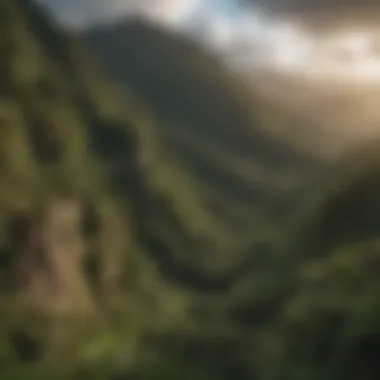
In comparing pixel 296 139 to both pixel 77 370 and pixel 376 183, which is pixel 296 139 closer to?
pixel 376 183

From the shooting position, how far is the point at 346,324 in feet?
6.09

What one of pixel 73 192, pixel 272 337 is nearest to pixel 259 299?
pixel 272 337

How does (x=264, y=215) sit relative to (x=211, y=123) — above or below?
below

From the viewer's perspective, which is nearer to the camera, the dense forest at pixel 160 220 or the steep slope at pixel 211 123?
the dense forest at pixel 160 220

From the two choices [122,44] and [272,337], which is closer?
[272,337]

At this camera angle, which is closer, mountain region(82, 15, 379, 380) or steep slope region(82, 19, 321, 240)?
mountain region(82, 15, 379, 380)

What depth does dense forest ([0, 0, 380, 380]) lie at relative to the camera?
75.4 inches

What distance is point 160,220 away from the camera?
210 cm

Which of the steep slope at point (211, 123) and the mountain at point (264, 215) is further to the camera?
the steep slope at point (211, 123)

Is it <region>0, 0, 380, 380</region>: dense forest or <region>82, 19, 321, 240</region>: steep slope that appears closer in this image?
<region>0, 0, 380, 380</region>: dense forest

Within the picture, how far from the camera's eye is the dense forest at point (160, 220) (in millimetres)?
1915

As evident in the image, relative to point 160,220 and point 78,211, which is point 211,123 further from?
point 78,211

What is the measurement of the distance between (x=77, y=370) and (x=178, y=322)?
28cm

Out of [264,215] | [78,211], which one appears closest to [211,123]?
[264,215]
